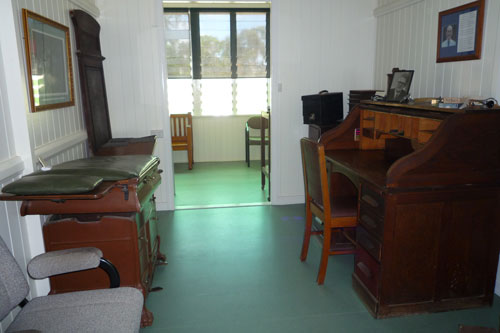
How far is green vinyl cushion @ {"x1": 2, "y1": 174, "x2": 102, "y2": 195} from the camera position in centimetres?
169

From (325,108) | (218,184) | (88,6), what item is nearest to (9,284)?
(88,6)

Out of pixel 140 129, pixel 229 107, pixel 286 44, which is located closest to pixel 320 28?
pixel 286 44

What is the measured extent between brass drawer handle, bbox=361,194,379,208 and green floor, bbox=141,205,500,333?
0.68 meters

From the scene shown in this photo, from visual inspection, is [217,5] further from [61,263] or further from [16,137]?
[61,263]

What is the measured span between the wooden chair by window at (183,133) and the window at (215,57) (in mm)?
384

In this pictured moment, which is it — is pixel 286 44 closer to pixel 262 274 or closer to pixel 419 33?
pixel 419 33

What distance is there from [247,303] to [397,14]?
3043 mm

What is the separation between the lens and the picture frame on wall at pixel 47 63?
→ 2.25 metres

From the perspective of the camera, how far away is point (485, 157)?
204cm

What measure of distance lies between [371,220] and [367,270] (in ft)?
1.12

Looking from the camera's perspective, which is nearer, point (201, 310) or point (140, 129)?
point (201, 310)

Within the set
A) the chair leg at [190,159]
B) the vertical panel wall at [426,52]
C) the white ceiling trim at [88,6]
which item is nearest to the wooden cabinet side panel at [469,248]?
the vertical panel wall at [426,52]

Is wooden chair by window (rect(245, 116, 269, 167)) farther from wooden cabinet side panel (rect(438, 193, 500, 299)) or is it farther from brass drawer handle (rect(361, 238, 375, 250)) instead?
wooden cabinet side panel (rect(438, 193, 500, 299))

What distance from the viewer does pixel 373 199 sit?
2.20 metres
